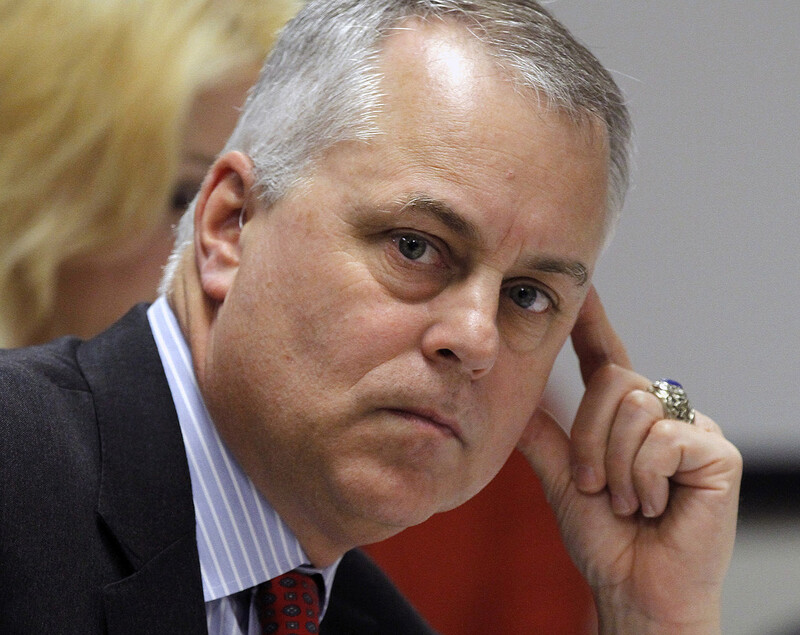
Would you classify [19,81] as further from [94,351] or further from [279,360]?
[279,360]

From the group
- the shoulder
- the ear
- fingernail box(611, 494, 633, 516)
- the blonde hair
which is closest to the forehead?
the ear

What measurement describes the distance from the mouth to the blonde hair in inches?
55.2

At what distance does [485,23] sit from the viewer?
169cm

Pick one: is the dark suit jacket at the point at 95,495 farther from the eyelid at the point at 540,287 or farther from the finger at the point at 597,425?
the finger at the point at 597,425

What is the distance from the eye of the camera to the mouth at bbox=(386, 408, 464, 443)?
61.3 inches

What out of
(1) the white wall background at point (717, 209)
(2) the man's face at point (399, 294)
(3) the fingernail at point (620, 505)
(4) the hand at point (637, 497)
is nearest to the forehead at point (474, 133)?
(2) the man's face at point (399, 294)

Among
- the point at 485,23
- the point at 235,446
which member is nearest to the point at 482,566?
the point at 235,446

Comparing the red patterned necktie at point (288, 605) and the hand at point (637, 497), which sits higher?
the hand at point (637, 497)

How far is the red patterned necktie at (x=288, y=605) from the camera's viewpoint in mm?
1646

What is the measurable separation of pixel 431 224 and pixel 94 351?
581mm

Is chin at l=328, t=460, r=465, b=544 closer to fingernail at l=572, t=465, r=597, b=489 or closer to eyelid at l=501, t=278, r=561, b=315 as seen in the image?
eyelid at l=501, t=278, r=561, b=315

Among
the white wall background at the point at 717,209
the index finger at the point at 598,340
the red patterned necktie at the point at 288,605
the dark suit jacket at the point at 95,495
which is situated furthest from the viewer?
the white wall background at the point at 717,209

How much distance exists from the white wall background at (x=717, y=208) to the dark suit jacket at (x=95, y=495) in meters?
2.19

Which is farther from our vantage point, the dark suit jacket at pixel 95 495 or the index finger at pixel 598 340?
the index finger at pixel 598 340
